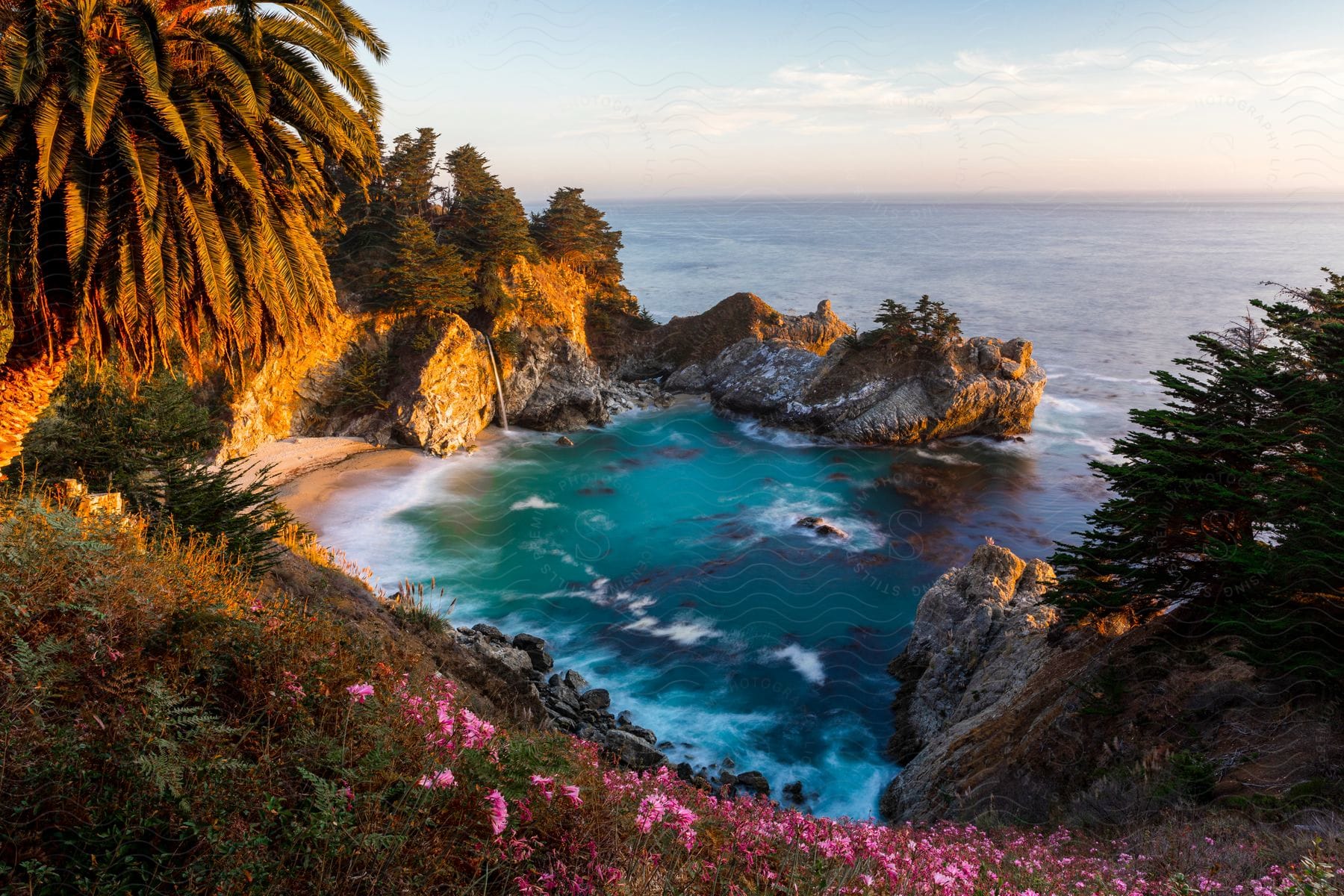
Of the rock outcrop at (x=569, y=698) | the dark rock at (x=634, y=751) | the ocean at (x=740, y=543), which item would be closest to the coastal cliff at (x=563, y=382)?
the ocean at (x=740, y=543)

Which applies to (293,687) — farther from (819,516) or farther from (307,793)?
(819,516)

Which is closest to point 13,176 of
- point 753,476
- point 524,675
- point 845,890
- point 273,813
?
point 273,813

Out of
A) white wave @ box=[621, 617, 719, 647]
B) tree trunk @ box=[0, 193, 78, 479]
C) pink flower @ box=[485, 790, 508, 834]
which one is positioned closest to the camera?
pink flower @ box=[485, 790, 508, 834]

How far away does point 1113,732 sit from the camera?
9688 millimetres

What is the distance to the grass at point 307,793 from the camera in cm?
285

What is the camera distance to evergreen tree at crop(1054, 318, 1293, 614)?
32.6 feet

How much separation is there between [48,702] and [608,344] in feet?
163

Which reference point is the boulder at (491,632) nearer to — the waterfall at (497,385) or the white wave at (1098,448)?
the waterfall at (497,385)

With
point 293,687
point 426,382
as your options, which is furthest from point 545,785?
point 426,382

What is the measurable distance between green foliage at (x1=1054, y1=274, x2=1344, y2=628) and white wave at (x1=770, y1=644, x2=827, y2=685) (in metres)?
8.62

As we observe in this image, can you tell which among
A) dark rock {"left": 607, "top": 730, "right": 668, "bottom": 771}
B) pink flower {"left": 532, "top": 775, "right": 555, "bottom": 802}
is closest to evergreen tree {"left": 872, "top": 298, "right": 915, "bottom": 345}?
dark rock {"left": 607, "top": 730, "right": 668, "bottom": 771}

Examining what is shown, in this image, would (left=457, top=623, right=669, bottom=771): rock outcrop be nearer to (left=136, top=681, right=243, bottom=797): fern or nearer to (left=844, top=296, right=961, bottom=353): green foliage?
(left=136, top=681, right=243, bottom=797): fern

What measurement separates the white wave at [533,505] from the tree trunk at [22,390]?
23.6m

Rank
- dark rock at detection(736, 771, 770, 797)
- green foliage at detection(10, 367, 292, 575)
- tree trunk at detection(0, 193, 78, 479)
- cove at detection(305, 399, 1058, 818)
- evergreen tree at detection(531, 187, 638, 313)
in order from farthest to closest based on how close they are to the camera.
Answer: evergreen tree at detection(531, 187, 638, 313), cove at detection(305, 399, 1058, 818), dark rock at detection(736, 771, 770, 797), green foliage at detection(10, 367, 292, 575), tree trunk at detection(0, 193, 78, 479)
